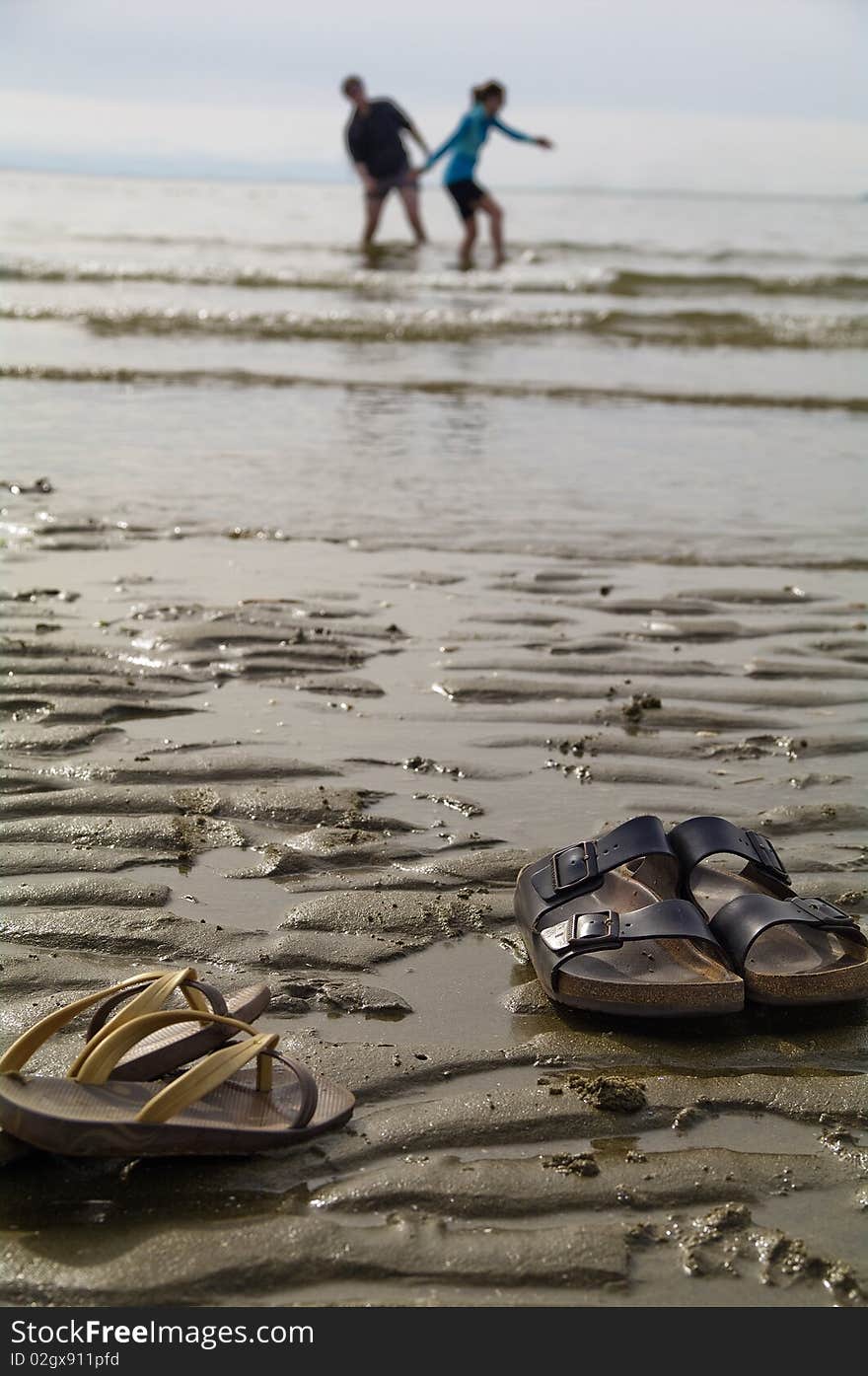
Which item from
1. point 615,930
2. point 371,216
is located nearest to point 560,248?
point 371,216

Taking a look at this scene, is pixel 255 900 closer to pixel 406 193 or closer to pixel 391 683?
pixel 391 683

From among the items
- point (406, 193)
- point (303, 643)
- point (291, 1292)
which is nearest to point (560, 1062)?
point (291, 1292)

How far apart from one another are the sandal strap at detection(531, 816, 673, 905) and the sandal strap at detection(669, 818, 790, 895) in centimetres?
4

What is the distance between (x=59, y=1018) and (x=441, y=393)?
820cm

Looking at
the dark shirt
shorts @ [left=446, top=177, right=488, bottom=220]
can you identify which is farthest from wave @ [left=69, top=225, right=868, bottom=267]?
shorts @ [left=446, top=177, right=488, bottom=220]

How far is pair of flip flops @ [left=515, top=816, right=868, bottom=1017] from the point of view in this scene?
106 inches

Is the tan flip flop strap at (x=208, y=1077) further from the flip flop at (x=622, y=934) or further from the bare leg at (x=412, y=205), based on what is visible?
the bare leg at (x=412, y=205)

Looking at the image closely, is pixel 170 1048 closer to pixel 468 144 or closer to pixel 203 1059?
pixel 203 1059

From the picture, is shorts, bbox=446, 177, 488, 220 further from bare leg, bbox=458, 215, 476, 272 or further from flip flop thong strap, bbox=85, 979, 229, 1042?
flip flop thong strap, bbox=85, 979, 229, 1042

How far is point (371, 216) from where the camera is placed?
780 inches

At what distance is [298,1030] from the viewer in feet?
8.59

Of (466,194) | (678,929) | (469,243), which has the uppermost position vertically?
(466,194)

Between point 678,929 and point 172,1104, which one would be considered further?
point 678,929

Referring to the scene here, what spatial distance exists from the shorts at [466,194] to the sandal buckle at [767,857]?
15870 millimetres
